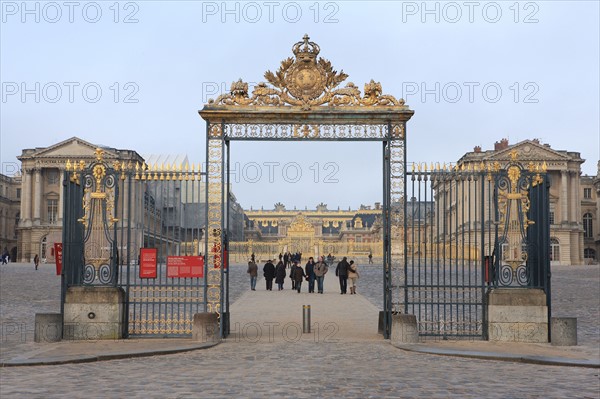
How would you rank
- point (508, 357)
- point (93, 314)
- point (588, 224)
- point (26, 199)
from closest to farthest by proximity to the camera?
1. point (508, 357)
2. point (93, 314)
3. point (26, 199)
4. point (588, 224)

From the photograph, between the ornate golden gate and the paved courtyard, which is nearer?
the paved courtyard

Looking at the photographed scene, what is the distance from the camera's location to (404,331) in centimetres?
1305

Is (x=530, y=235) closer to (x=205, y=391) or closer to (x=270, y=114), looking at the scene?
(x=270, y=114)

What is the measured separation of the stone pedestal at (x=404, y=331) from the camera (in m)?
13.0

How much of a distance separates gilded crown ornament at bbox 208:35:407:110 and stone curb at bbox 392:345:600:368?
434 cm

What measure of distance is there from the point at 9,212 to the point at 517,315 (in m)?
98.5

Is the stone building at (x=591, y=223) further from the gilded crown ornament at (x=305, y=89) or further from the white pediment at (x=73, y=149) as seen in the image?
the gilded crown ornament at (x=305, y=89)

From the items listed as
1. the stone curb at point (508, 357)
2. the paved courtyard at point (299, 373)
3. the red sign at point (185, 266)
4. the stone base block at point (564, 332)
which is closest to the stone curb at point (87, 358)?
the paved courtyard at point (299, 373)

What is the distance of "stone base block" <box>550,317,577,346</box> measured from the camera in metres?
13.1

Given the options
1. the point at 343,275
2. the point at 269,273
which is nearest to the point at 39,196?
the point at 269,273

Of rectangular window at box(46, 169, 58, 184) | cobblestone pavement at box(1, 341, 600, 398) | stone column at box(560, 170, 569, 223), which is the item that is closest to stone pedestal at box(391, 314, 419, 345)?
cobblestone pavement at box(1, 341, 600, 398)

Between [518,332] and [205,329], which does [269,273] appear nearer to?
[205,329]

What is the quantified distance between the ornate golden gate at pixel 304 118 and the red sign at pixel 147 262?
974 millimetres

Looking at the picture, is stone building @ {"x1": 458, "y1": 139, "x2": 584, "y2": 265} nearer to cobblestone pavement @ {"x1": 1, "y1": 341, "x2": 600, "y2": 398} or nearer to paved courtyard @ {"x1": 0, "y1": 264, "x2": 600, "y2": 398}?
paved courtyard @ {"x1": 0, "y1": 264, "x2": 600, "y2": 398}
